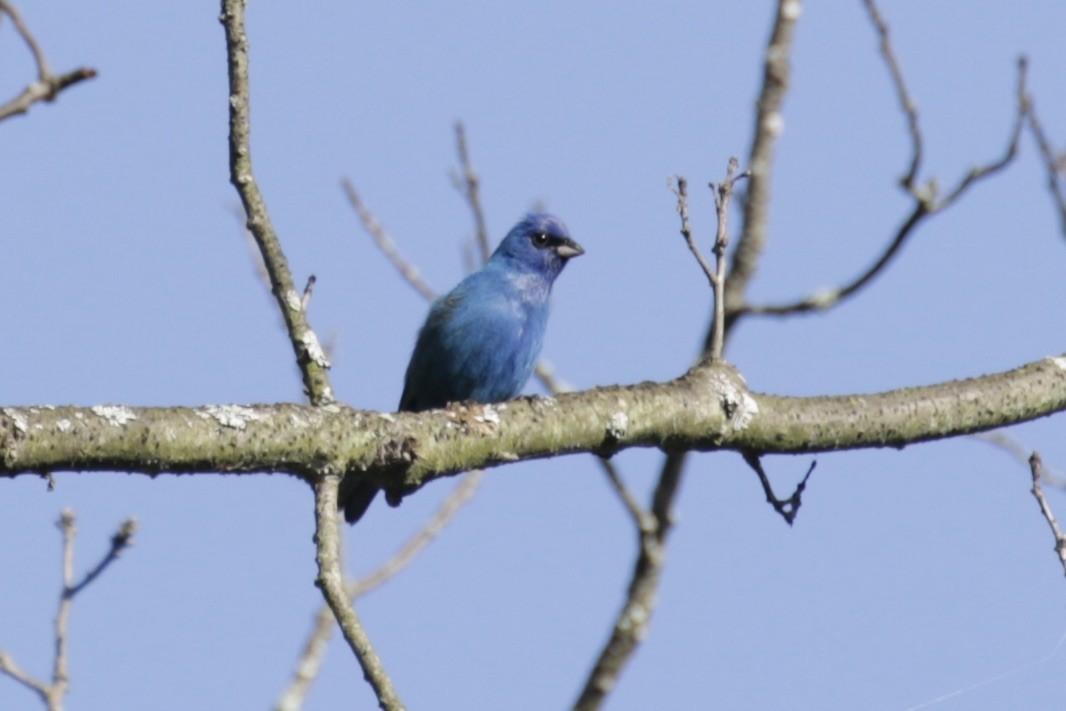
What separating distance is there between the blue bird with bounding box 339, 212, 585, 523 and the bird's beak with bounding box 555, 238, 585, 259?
0.07m

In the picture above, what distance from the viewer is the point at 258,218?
191 inches

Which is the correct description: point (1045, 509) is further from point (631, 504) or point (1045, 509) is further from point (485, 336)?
point (485, 336)

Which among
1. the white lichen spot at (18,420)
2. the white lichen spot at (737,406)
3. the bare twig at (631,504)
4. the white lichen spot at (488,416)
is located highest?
the bare twig at (631,504)

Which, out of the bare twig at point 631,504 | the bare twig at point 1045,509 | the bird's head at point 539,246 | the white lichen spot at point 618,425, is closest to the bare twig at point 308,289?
the white lichen spot at point 618,425

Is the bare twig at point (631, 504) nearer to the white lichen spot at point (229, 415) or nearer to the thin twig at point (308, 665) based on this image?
the thin twig at point (308, 665)

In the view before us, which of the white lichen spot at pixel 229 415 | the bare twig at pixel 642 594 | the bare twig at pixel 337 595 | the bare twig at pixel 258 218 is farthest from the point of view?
the bare twig at pixel 642 594

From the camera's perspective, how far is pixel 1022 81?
267 inches

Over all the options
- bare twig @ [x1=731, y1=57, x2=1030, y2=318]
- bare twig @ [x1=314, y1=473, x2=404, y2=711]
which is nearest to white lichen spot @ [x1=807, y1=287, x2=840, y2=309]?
bare twig @ [x1=731, y1=57, x2=1030, y2=318]

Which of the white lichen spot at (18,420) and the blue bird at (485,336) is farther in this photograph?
the blue bird at (485,336)

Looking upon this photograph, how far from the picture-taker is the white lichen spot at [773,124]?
26.9 ft

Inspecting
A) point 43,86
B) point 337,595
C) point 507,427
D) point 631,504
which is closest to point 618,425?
point 507,427

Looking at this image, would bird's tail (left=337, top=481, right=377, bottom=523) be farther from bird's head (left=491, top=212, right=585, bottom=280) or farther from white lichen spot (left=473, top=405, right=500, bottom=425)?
white lichen spot (left=473, top=405, right=500, bottom=425)

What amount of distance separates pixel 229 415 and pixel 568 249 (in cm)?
616

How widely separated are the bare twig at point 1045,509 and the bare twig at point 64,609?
350 centimetres
